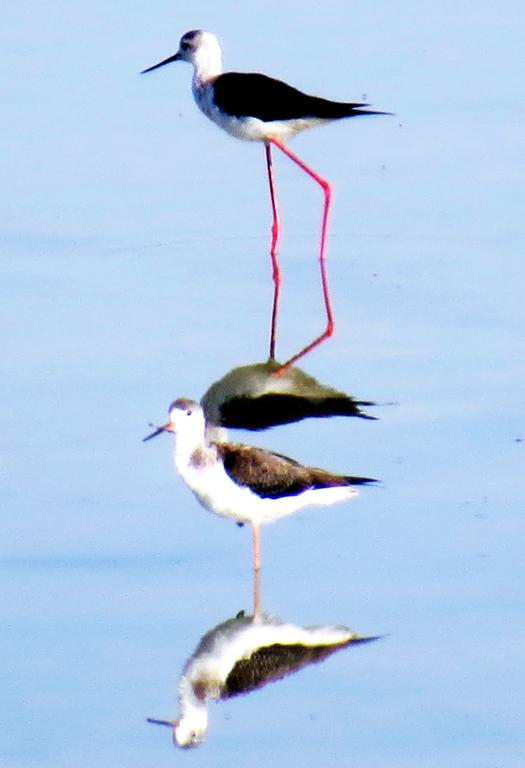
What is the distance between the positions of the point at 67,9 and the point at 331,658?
316 inches

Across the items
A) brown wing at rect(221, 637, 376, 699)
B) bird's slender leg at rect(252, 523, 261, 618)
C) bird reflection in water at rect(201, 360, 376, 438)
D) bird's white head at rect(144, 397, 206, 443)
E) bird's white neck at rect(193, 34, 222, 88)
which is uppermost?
bird's white neck at rect(193, 34, 222, 88)

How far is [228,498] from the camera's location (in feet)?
19.0

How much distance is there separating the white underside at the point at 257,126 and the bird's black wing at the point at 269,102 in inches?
1.1

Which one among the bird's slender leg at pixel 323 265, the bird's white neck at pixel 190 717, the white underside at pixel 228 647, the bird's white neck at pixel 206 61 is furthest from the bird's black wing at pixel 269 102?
the bird's white neck at pixel 190 717

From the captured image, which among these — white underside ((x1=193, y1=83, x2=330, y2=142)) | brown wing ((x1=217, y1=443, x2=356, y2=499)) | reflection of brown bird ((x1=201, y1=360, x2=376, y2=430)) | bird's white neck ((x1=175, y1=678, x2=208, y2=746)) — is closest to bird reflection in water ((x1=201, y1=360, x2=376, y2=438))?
reflection of brown bird ((x1=201, y1=360, x2=376, y2=430))

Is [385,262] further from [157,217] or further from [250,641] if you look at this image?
[250,641]

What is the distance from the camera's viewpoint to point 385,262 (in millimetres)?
8641

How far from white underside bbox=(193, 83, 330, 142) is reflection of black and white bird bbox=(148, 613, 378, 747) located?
14.8ft

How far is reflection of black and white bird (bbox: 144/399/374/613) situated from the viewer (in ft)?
19.0

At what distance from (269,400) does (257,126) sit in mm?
2633

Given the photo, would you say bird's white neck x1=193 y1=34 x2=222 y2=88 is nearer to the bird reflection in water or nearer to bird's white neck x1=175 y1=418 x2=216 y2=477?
the bird reflection in water

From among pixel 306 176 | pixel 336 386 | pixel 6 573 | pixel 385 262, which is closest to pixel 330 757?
pixel 6 573

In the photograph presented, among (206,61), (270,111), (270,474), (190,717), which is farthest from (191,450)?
(206,61)

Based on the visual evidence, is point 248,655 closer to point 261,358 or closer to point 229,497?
point 229,497
